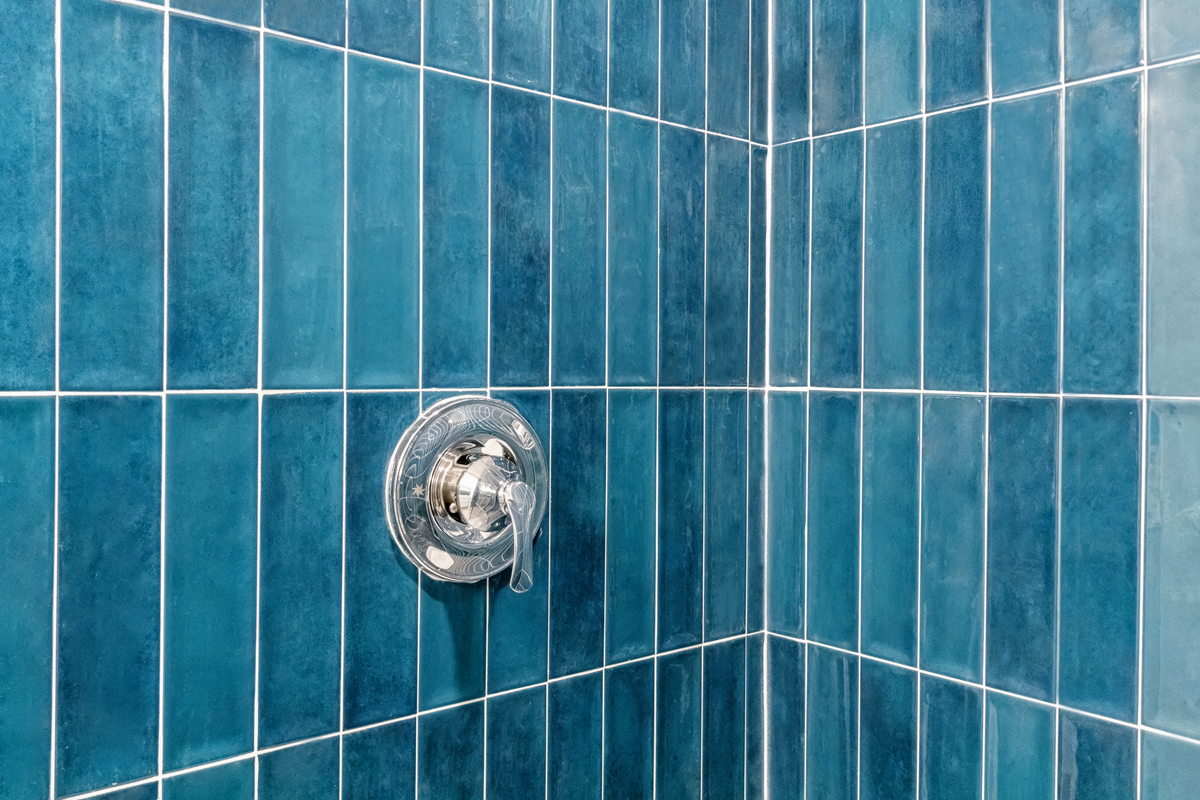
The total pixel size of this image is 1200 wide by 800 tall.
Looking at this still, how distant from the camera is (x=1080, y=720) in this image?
1083 mm

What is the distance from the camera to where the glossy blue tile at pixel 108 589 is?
2.81 feet

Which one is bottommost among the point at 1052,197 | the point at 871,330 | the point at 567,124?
the point at 871,330

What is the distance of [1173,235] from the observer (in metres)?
1.01

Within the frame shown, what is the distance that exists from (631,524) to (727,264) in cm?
39

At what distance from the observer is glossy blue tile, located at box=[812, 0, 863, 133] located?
1304 mm

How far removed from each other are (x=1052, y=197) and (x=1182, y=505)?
363mm

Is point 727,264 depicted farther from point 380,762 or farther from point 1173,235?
point 380,762

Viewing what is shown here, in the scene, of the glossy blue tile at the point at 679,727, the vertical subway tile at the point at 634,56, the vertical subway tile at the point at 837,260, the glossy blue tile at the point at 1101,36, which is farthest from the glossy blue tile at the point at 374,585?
the glossy blue tile at the point at 1101,36

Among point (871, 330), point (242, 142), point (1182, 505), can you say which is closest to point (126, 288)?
point (242, 142)

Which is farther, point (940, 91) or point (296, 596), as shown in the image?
point (940, 91)

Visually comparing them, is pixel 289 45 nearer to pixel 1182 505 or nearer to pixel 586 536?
pixel 586 536

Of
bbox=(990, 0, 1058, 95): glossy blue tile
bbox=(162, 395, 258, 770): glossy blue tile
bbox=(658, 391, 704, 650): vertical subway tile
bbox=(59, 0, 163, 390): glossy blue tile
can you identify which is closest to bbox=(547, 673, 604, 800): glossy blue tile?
bbox=(658, 391, 704, 650): vertical subway tile

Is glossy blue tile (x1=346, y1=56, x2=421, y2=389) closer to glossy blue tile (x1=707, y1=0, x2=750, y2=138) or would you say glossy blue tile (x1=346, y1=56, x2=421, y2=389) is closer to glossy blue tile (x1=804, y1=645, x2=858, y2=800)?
glossy blue tile (x1=707, y1=0, x2=750, y2=138)

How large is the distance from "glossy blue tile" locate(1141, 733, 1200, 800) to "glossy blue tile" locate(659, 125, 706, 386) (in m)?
0.67
